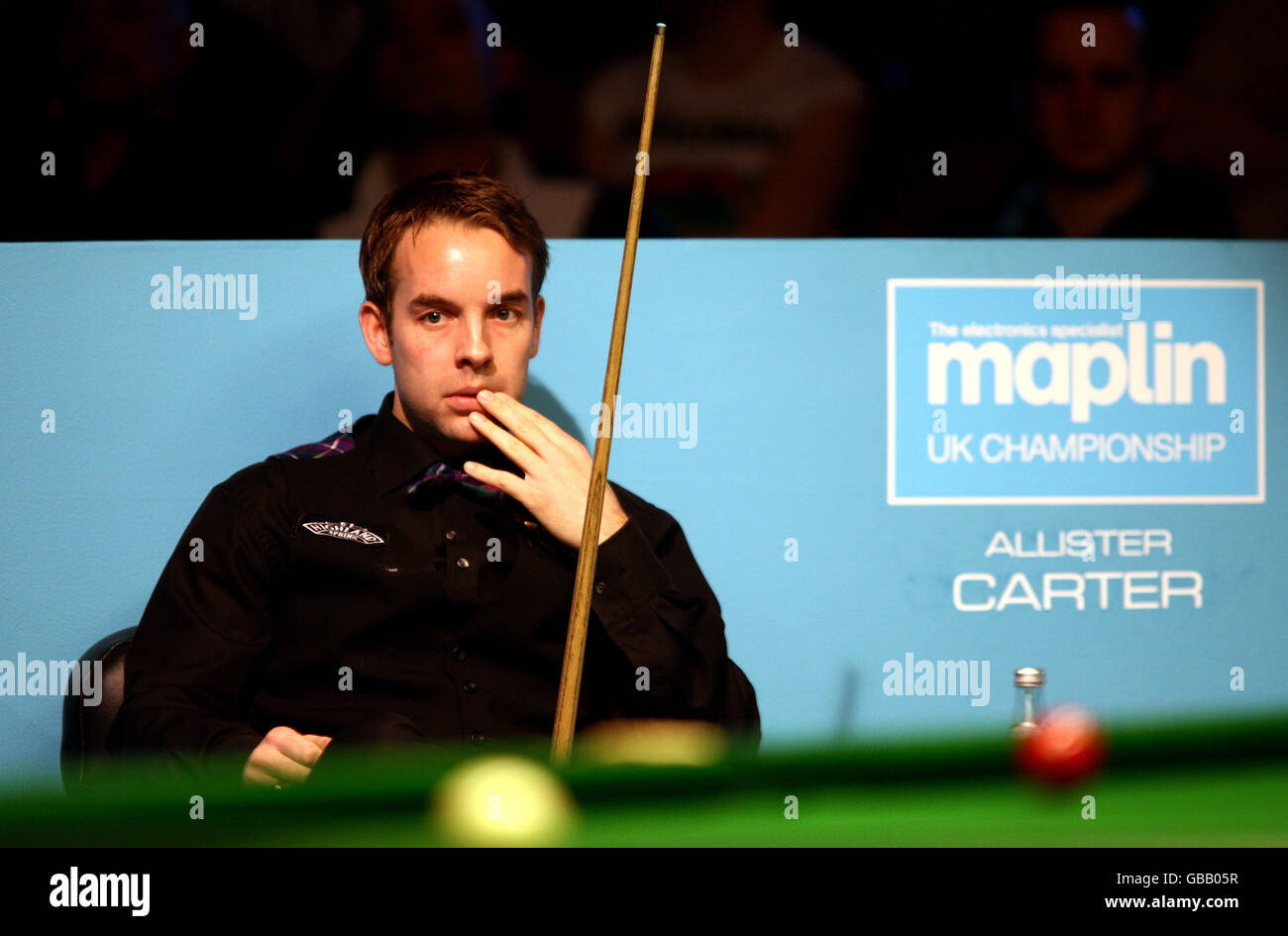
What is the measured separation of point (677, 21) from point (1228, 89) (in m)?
1.12

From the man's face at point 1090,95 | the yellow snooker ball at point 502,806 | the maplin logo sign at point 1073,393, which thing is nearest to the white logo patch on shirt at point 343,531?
the maplin logo sign at point 1073,393

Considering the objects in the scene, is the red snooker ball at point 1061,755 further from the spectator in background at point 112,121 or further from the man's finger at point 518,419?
the spectator in background at point 112,121

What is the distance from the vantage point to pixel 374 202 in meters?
2.62

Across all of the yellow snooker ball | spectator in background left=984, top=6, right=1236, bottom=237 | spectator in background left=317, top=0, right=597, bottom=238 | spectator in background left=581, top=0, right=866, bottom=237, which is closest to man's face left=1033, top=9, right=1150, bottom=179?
spectator in background left=984, top=6, right=1236, bottom=237

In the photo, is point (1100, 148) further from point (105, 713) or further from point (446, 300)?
point (105, 713)

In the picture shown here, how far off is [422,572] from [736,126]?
1183 mm

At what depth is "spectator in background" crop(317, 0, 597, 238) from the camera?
2607mm

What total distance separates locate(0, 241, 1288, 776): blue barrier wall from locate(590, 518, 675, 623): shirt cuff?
83 cm

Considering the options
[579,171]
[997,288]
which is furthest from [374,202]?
[997,288]

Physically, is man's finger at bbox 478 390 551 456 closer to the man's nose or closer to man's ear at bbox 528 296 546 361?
the man's nose
